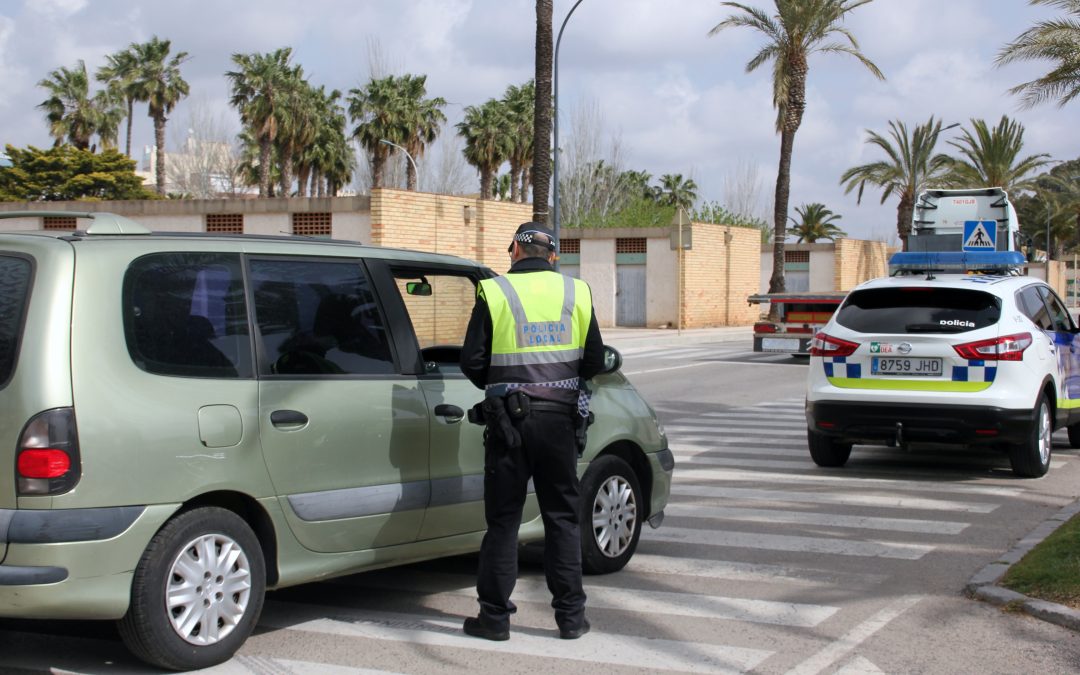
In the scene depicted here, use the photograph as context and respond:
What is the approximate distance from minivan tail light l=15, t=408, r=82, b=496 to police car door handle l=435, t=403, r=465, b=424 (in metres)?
1.76

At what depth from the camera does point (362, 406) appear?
213 inches

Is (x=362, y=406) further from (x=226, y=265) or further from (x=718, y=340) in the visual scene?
(x=718, y=340)

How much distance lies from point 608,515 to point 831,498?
323 cm

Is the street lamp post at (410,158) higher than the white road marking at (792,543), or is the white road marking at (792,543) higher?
the street lamp post at (410,158)

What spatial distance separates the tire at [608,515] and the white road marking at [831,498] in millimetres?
2733

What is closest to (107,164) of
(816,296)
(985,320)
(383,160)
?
(383,160)

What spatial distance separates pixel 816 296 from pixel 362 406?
61.7ft

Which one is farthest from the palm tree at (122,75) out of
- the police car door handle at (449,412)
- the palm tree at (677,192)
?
the police car door handle at (449,412)

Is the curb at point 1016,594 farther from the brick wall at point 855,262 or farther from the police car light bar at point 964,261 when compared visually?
the brick wall at point 855,262

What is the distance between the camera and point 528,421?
17.0 feet

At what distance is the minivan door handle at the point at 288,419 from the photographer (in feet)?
16.6

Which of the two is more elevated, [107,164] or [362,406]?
[107,164]

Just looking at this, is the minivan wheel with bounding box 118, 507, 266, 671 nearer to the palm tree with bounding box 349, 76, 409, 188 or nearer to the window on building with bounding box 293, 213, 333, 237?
the window on building with bounding box 293, 213, 333, 237

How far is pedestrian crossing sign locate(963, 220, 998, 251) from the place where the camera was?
778 inches
